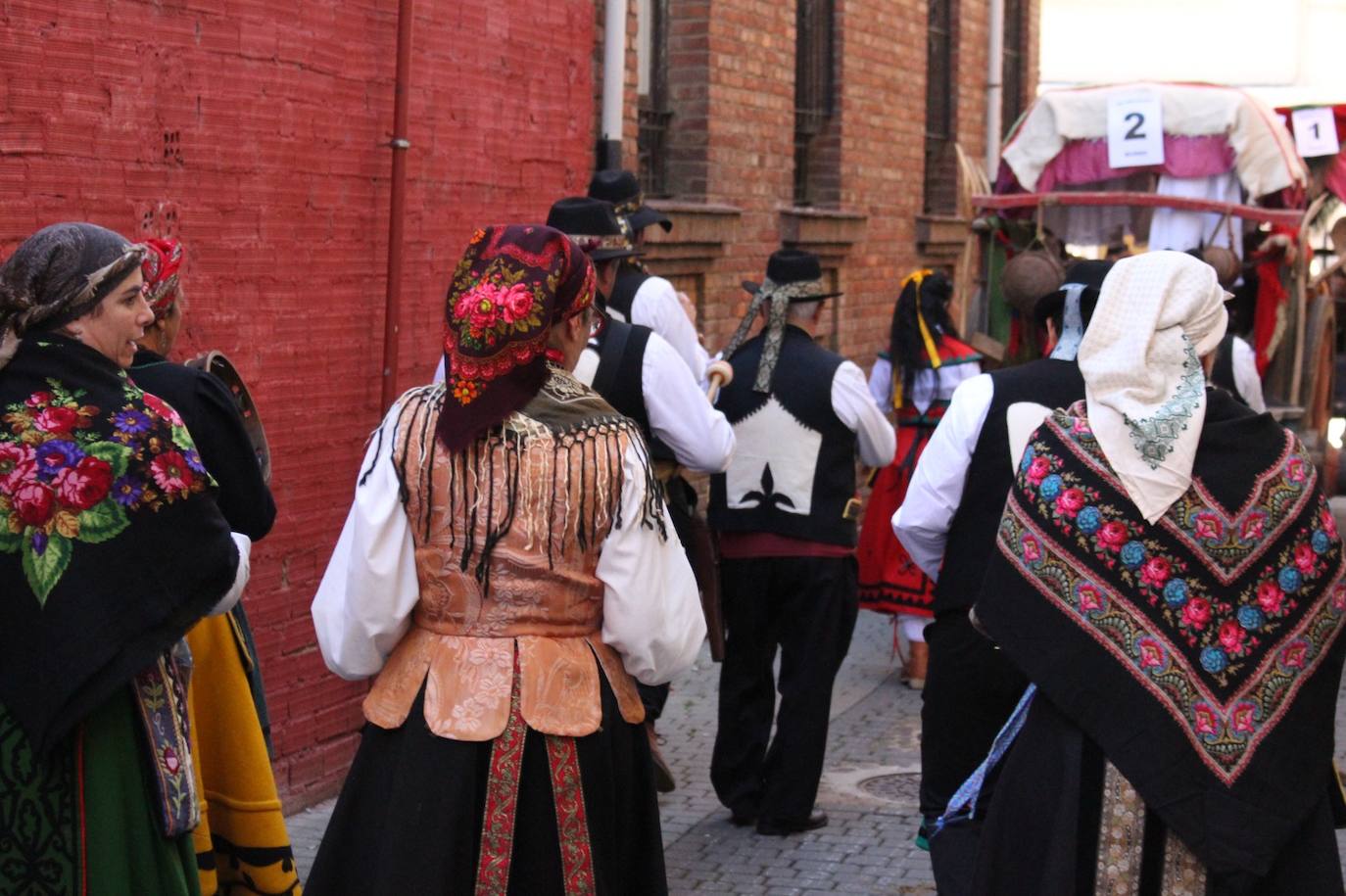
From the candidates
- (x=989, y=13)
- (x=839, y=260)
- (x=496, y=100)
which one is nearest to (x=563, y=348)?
(x=496, y=100)

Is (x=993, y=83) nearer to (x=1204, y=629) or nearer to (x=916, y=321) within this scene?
(x=916, y=321)

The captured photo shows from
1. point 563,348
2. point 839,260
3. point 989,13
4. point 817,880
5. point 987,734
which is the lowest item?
point 817,880

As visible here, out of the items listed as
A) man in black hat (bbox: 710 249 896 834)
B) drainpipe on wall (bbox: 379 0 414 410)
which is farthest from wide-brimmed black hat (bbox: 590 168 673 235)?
man in black hat (bbox: 710 249 896 834)

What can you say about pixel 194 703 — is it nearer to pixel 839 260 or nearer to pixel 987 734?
pixel 987 734

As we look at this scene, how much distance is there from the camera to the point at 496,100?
796 centimetres

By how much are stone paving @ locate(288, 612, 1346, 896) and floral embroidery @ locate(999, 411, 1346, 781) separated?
2344 millimetres

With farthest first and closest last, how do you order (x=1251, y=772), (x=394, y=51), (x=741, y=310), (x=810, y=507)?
(x=741, y=310) → (x=394, y=51) → (x=810, y=507) → (x=1251, y=772)

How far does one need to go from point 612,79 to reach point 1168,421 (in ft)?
18.2

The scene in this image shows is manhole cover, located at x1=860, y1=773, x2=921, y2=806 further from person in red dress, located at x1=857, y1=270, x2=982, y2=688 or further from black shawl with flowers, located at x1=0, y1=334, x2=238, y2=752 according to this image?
black shawl with flowers, located at x1=0, y1=334, x2=238, y2=752

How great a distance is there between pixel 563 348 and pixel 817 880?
266 cm

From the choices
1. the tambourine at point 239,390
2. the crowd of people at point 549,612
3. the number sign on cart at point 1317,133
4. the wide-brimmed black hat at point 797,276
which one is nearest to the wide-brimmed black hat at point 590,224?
the wide-brimmed black hat at point 797,276

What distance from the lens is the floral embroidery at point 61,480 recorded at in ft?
12.4

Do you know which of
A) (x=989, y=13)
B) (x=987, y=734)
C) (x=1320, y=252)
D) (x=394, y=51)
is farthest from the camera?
(x=989, y=13)

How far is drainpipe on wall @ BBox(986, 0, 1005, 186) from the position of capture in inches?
605
